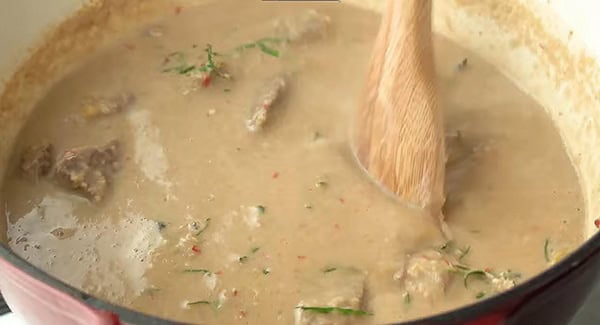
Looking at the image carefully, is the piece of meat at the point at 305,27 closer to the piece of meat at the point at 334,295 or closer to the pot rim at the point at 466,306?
the piece of meat at the point at 334,295

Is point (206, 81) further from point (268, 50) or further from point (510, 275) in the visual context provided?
point (510, 275)

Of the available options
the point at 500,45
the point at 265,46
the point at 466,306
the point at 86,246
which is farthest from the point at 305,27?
the point at 466,306

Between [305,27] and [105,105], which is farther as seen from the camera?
[305,27]

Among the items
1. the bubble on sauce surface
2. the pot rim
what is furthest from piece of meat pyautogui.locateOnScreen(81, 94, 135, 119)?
the pot rim

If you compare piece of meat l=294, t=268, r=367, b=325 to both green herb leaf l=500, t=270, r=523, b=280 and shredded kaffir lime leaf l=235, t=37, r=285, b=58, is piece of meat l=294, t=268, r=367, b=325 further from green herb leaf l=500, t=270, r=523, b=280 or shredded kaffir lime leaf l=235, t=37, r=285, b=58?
shredded kaffir lime leaf l=235, t=37, r=285, b=58

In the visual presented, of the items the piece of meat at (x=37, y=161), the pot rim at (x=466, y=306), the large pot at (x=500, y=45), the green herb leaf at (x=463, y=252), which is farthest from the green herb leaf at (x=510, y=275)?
the piece of meat at (x=37, y=161)

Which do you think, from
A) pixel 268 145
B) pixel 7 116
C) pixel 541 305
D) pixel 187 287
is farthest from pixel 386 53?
pixel 7 116

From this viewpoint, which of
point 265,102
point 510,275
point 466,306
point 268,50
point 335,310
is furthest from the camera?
point 268,50

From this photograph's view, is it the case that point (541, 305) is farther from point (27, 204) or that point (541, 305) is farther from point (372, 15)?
point (372, 15)
